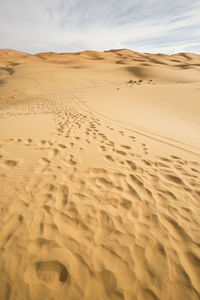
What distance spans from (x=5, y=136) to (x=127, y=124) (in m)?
4.23

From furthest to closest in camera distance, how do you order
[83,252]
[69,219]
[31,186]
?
[31,186] → [69,219] → [83,252]

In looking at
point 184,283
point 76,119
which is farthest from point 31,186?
point 76,119

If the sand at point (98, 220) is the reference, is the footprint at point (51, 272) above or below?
below

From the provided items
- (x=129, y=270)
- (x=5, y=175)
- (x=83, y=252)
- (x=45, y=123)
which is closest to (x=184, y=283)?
(x=129, y=270)

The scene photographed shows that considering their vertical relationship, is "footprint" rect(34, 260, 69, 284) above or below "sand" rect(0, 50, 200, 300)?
below

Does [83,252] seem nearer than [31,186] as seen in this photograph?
Yes

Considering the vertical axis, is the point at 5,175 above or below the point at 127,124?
below

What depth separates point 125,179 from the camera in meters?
2.71

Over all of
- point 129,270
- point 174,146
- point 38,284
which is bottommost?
point 38,284

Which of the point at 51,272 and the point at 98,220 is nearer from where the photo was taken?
the point at 51,272

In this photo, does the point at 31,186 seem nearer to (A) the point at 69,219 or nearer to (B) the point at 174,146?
(A) the point at 69,219

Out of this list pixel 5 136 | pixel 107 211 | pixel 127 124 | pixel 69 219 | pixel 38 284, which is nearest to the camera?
pixel 38 284

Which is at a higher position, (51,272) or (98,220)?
(98,220)

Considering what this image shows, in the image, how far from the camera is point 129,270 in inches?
58.4
